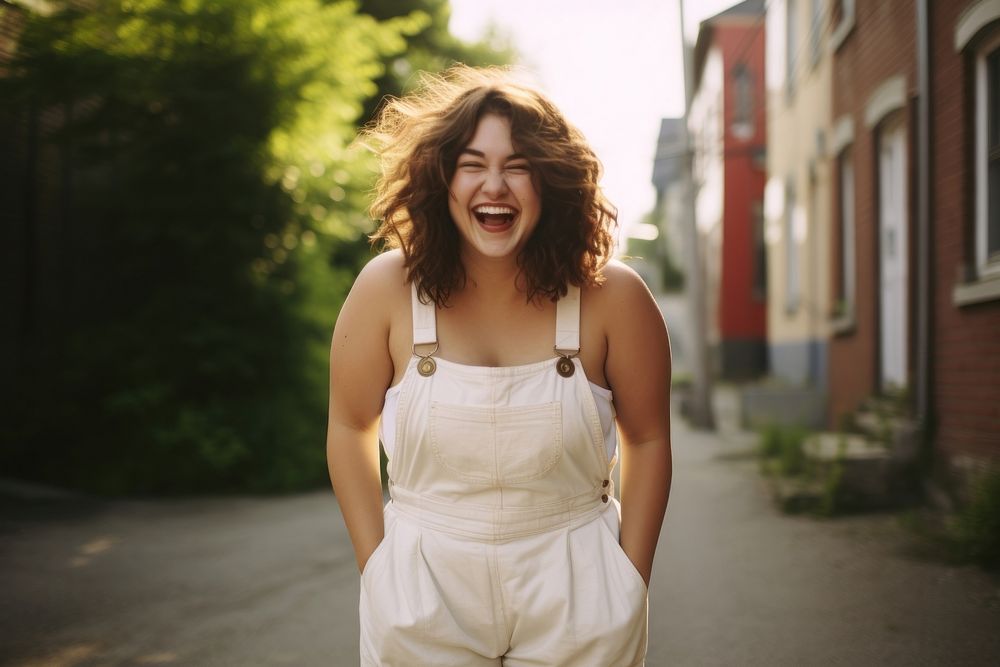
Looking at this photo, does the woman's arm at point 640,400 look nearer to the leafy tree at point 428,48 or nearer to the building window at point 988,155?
the building window at point 988,155

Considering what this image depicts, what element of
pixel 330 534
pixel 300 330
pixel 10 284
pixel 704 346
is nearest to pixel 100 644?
pixel 330 534

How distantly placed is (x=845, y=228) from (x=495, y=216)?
1043cm

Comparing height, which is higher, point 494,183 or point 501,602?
point 494,183

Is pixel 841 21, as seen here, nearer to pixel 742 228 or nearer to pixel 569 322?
pixel 569 322

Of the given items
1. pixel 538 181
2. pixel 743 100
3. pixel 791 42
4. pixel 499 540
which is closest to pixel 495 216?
pixel 538 181

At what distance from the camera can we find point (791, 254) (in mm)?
16484

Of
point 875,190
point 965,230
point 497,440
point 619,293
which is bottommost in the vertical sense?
point 497,440

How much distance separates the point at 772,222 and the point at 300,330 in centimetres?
1059

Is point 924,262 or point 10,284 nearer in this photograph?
point 924,262

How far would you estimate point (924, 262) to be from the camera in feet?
24.0

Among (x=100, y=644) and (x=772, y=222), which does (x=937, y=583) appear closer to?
(x=100, y=644)

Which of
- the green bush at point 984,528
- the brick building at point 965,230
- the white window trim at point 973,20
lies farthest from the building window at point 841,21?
the green bush at point 984,528

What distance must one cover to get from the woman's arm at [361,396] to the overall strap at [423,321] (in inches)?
3.3

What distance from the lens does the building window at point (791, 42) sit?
582 inches
